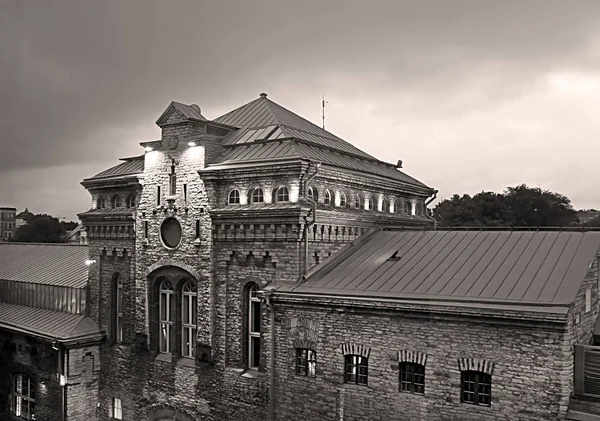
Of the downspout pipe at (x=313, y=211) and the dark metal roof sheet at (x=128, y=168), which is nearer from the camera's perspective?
the downspout pipe at (x=313, y=211)

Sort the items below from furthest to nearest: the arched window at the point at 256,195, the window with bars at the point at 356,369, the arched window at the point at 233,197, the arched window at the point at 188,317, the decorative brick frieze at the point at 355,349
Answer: the arched window at the point at 188,317
the arched window at the point at 233,197
the arched window at the point at 256,195
the window with bars at the point at 356,369
the decorative brick frieze at the point at 355,349

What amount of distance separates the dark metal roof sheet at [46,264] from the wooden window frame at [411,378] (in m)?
17.4

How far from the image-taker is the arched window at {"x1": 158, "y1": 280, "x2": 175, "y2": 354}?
80.9 ft

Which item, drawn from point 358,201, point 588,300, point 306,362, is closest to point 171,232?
point 358,201

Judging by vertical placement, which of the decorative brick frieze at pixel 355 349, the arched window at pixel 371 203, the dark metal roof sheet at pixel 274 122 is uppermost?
the dark metal roof sheet at pixel 274 122

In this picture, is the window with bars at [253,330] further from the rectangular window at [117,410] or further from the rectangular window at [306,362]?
the rectangular window at [117,410]

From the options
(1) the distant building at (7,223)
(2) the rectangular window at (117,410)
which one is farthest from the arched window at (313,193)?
(1) the distant building at (7,223)

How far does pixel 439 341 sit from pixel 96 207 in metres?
18.6

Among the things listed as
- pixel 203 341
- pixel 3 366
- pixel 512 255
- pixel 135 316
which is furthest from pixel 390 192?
pixel 3 366

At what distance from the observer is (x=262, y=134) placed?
81.1 ft

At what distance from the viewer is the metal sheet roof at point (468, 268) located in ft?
54.8

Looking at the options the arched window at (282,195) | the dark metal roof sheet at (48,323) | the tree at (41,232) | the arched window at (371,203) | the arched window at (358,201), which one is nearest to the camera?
the arched window at (282,195)

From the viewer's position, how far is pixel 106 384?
26516mm

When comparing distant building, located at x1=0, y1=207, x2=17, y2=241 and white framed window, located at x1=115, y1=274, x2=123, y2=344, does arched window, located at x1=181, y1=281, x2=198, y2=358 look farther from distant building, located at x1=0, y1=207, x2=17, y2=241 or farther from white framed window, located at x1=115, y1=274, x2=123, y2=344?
distant building, located at x1=0, y1=207, x2=17, y2=241
